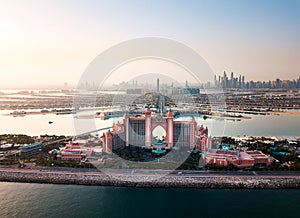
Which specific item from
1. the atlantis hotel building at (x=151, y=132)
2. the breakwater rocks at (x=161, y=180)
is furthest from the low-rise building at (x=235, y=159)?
the atlantis hotel building at (x=151, y=132)

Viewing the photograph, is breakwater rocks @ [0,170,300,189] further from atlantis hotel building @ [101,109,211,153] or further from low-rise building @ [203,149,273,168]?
atlantis hotel building @ [101,109,211,153]

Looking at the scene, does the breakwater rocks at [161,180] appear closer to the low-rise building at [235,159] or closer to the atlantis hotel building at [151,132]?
the low-rise building at [235,159]

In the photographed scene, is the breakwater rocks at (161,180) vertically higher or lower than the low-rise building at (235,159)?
lower

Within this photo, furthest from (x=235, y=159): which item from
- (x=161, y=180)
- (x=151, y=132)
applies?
(x=151, y=132)

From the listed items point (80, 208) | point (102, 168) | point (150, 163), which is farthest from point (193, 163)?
point (80, 208)

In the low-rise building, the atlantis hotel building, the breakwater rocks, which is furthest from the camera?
the atlantis hotel building

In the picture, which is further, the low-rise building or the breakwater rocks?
the low-rise building

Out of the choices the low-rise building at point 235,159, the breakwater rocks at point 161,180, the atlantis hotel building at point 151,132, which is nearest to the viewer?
the breakwater rocks at point 161,180

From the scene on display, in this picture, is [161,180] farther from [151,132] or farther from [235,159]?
[151,132]

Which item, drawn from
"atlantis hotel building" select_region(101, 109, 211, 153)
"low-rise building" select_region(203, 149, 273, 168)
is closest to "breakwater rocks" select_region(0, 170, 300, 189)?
"low-rise building" select_region(203, 149, 273, 168)
